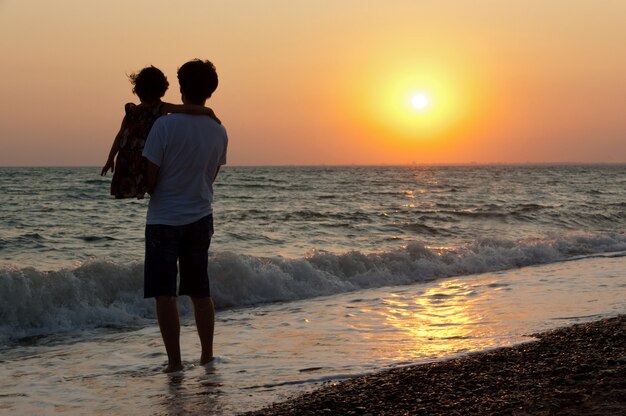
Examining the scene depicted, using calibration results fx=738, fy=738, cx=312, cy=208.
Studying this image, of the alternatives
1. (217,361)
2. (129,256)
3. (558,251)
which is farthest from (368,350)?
(558,251)

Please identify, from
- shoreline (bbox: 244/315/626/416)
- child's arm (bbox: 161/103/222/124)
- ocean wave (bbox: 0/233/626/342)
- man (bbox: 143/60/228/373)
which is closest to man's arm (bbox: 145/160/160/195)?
man (bbox: 143/60/228/373)

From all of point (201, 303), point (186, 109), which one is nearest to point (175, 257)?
point (201, 303)

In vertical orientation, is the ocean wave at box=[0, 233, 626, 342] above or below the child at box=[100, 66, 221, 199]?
below

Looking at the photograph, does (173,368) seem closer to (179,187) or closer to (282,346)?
(282,346)

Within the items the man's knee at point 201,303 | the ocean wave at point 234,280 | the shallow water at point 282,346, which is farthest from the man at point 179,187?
the ocean wave at point 234,280

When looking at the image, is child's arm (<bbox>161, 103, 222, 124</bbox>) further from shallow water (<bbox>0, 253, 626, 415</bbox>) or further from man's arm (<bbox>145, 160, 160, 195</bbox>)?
shallow water (<bbox>0, 253, 626, 415</bbox>)

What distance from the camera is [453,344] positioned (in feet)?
18.1

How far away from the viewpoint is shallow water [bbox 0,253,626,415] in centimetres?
437

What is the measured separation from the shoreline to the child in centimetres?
159

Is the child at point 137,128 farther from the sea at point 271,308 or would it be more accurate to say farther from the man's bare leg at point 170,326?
the sea at point 271,308

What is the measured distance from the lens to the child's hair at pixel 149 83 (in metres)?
4.52

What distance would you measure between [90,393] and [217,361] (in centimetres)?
96

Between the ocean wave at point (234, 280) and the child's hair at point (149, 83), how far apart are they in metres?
3.62

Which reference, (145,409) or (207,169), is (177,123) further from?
(145,409)
